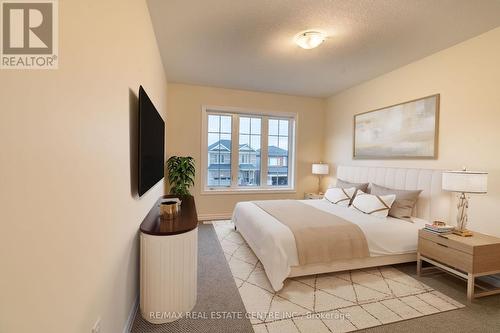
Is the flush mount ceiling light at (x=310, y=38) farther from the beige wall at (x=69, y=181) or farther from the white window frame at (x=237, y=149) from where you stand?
the white window frame at (x=237, y=149)

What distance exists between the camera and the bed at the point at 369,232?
2246mm

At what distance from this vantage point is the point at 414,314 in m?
1.93

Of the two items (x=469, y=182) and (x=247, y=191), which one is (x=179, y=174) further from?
(x=469, y=182)

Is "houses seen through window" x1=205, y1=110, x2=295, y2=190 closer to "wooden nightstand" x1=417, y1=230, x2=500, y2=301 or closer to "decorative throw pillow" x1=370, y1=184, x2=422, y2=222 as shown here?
"decorative throw pillow" x1=370, y1=184, x2=422, y2=222

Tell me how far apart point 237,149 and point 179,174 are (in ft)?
4.46

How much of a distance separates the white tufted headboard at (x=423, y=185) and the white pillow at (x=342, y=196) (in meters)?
0.43

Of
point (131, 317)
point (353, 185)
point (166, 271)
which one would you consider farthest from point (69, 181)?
point (353, 185)

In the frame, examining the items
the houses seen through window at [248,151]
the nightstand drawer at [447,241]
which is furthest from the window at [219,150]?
the nightstand drawer at [447,241]

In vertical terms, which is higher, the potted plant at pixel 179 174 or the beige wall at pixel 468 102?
the beige wall at pixel 468 102

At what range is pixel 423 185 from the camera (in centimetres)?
302

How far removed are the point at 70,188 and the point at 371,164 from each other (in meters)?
4.18

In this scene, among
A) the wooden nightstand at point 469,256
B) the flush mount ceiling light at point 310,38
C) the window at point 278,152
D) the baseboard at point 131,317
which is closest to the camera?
the baseboard at point 131,317

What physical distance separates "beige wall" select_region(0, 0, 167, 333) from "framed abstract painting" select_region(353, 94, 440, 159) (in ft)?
11.7

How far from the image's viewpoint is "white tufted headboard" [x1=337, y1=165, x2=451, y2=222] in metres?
2.83
